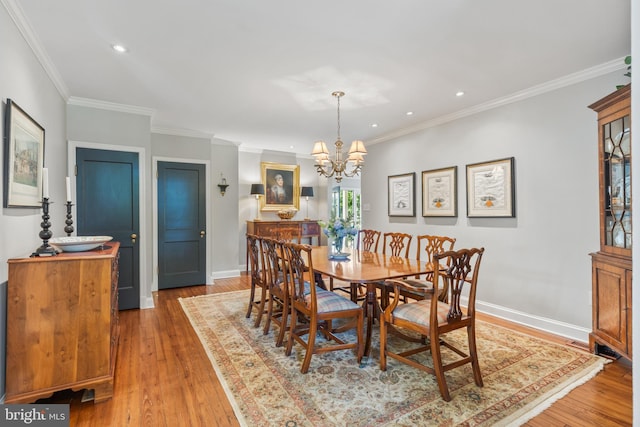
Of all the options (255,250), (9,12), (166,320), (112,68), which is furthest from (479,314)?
(9,12)

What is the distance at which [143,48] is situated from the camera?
2477 millimetres

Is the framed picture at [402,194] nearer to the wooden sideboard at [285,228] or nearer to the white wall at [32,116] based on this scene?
the wooden sideboard at [285,228]

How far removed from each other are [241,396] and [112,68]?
9.88 feet

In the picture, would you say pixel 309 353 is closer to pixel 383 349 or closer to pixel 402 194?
pixel 383 349

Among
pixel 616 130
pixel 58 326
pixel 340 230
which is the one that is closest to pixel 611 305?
pixel 616 130

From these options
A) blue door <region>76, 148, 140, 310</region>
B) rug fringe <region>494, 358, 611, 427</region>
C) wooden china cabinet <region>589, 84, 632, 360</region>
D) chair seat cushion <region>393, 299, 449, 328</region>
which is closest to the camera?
rug fringe <region>494, 358, 611, 427</region>

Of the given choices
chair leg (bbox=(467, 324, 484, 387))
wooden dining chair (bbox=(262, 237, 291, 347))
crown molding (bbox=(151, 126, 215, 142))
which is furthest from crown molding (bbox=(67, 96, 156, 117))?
chair leg (bbox=(467, 324, 484, 387))

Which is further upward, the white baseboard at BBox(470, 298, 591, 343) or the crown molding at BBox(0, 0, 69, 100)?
the crown molding at BBox(0, 0, 69, 100)

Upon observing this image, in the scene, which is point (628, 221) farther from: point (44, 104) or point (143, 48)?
point (44, 104)

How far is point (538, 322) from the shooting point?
130 inches

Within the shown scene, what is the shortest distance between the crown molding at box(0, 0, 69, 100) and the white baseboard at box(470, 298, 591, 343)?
5.06m

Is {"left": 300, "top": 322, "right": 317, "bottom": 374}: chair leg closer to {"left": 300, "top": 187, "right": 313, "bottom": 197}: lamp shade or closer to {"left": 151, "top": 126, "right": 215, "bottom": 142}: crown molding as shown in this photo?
{"left": 151, "top": 126, "right": 215, "bottom": 142}: crown molding

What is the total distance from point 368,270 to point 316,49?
189cm

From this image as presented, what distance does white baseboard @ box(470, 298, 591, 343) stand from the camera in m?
2.99
